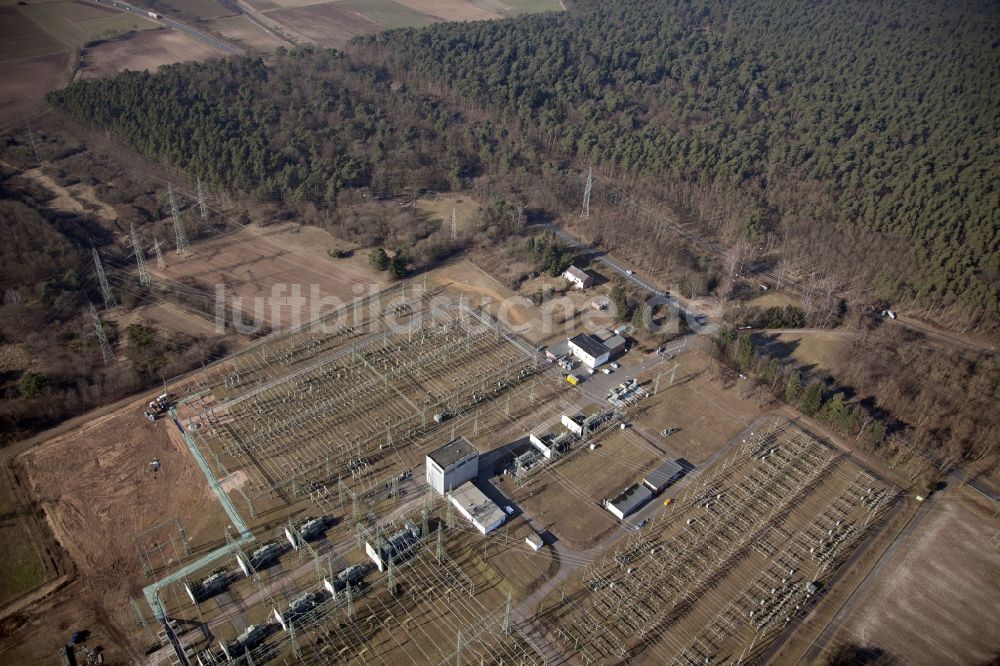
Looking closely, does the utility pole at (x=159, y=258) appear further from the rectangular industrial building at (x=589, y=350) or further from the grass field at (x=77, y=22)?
the grass field at (x=77, y=22)

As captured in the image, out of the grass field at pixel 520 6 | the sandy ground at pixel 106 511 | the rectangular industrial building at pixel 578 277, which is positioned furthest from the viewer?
the grass field at pixel 520 6

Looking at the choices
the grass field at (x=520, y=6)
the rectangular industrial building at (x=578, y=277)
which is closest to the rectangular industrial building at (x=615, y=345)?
the rectangular industrial building at (x=578, y=277)

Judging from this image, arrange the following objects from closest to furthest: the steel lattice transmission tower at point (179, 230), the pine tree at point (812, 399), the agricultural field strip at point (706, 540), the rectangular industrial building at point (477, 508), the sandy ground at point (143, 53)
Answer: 1. the agricultural field strip at point (706, 540)
2. the rectangular industrial building at point (477, 508)
3. the pine tree at point (812, 399)
4. the steel lattice transmission tower at point (179, 230)
5. the sandy ground at point (143, 53)

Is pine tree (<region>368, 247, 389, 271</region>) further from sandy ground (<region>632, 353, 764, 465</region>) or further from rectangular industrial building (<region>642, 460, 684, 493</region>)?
rectangular industrial building (<region>642, 460, 684, 493</region>)

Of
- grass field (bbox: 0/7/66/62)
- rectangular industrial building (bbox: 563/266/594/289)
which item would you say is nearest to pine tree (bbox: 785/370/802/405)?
rectangular industrial building (bbox: 563/266/594/289)

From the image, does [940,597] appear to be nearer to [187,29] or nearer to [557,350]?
[557,350]

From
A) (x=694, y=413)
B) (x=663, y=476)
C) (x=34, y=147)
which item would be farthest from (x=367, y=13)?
(x=663, y=476)

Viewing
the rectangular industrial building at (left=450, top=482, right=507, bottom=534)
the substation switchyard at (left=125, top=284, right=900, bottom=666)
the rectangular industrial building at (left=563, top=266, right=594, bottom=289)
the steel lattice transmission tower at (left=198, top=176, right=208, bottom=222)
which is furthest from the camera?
the steel lattice transmission tower at (left=198, top=176, right=208, bottom=222)
